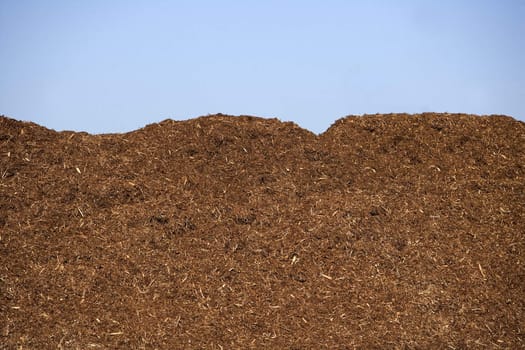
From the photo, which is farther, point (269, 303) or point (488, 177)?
→ point (488, 177)

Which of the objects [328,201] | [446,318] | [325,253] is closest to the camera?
[446,318]

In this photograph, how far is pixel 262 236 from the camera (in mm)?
10133

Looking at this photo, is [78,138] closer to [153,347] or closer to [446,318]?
[153,347]

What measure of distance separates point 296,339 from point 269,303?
72 cm

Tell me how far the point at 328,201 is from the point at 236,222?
1.57 m

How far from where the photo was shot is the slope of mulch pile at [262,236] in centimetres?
875

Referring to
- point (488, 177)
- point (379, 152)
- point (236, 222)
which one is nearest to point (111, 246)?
point (236, 222)

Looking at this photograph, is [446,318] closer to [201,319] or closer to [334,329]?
[334,329]

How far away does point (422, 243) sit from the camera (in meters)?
10.2

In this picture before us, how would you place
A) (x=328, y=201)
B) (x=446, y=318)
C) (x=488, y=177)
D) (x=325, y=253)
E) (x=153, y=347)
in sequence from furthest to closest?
(x=488, y=177) → (x=328, y=201) → (x=325, y=253) → (x=446, y=318) → (x=153, y=347)

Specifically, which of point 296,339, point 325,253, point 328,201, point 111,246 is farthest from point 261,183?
point 296,339

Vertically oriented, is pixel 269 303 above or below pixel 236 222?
below

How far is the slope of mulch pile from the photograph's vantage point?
28.7 feet

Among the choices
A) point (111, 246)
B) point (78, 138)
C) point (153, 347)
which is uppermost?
point (78, 138)
